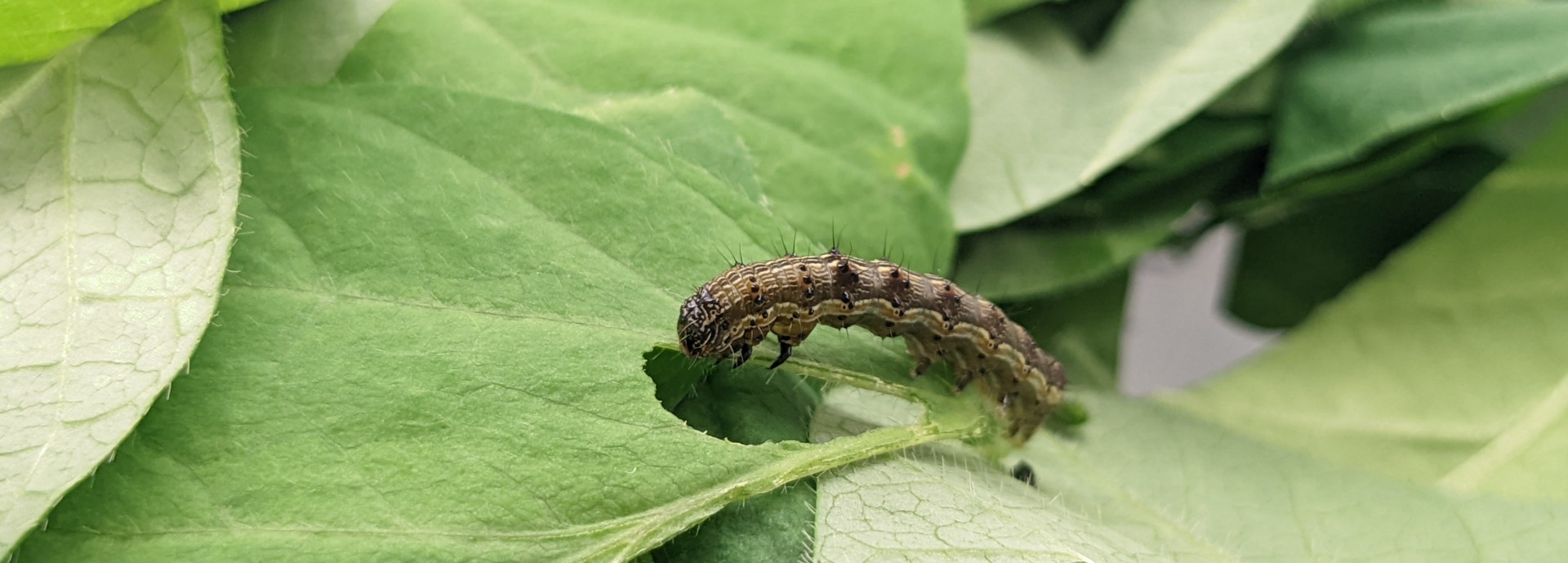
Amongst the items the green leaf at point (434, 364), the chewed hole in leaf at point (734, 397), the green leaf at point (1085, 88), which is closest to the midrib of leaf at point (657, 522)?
the green leaf at point (434, 364)

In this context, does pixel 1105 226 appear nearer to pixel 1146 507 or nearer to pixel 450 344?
pixel 1146 507

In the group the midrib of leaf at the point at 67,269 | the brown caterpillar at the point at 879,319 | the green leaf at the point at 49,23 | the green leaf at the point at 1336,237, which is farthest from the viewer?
the green leaf at the point at 1336,237

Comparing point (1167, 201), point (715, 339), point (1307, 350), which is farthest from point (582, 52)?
point (1307, 350)

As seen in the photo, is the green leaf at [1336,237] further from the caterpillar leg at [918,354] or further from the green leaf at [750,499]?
the green leaf at [750,499]

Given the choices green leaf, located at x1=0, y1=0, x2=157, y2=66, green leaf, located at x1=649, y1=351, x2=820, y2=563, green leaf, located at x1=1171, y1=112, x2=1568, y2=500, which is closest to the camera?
green leaf, located at x1=0, y1=0, x2=157, y2=66

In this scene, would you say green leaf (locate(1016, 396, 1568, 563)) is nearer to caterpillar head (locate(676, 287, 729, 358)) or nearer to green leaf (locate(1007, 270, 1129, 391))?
green leaf (locate(1007, 270, 1129, 391))

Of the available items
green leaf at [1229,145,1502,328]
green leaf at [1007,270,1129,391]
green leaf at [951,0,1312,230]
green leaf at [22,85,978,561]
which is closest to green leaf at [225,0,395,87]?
green leaf at [22,85,978,561]
